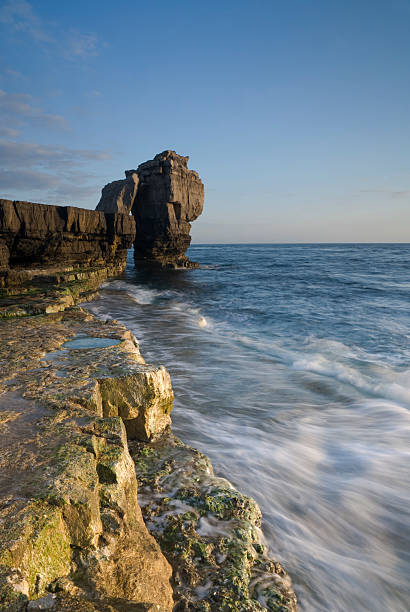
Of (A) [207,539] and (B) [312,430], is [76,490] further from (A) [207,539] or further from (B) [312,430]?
(B) [312,430]

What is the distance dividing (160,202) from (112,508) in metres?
26.7

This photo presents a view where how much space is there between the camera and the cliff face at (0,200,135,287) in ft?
40.0

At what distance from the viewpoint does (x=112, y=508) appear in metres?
1.65

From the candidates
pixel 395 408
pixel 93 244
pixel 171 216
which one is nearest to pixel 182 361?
pixel 395 408

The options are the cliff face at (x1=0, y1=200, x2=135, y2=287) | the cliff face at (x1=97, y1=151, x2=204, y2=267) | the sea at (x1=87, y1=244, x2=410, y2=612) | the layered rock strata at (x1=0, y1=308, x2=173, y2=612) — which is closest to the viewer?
the layered rock strata at (x1=0, y1=308, x2=173, y2=612)

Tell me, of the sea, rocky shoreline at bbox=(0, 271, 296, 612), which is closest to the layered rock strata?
rocky shoreline at bbox=(0, 271, 296, 612)

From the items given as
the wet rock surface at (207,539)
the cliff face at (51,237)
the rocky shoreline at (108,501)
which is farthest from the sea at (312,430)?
the cliff face at (51,237)

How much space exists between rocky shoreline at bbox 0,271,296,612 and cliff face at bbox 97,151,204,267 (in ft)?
74.8

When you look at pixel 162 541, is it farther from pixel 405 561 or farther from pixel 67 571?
pixel 405 561

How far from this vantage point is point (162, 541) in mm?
1894

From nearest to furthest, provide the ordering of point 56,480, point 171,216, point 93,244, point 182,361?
point 56,480 → point 182,361 → point 93,244 → point 171,216

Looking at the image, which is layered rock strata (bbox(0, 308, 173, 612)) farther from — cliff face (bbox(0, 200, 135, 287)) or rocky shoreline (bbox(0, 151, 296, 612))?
cliff face (bbox(0, 200, 135, 287))

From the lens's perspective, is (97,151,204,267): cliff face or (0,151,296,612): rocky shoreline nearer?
(0,151,296,612): rocky shoreline

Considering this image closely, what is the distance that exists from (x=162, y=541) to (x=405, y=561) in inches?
76.8
